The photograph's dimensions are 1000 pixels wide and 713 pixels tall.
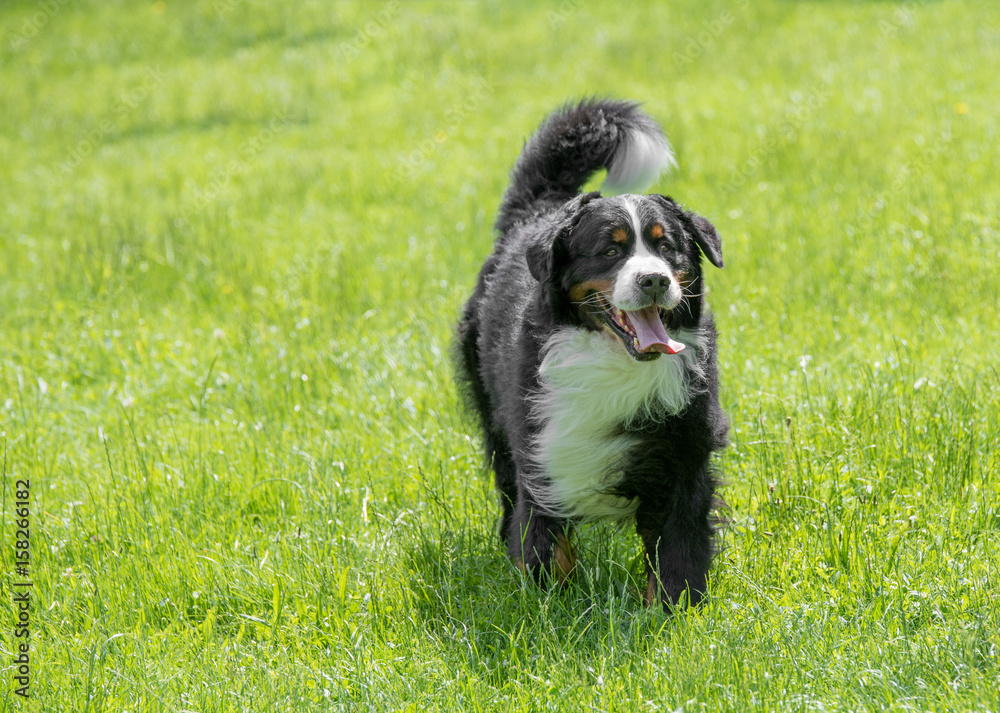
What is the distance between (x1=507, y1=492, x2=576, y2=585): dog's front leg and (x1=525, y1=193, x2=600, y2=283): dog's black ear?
0.76m

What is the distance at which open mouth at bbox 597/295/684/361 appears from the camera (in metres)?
2.94
